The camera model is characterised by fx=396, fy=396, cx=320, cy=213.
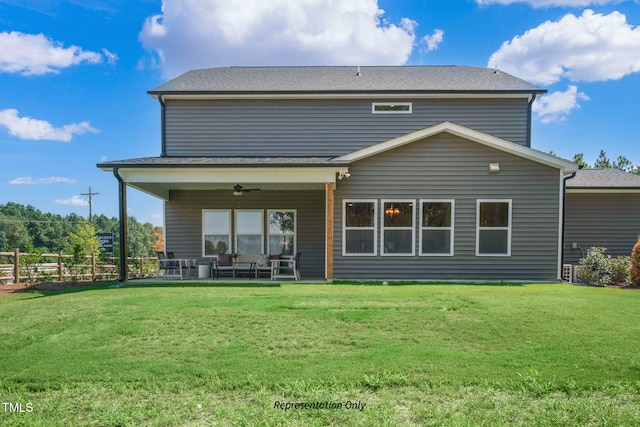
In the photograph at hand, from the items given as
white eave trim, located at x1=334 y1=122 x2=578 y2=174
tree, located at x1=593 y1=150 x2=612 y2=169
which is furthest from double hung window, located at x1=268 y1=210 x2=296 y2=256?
tree, located at x1=593 y1=150 x2=612 y2=169

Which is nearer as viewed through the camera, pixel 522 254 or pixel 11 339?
pixel 11 339

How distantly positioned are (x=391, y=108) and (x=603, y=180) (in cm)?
750

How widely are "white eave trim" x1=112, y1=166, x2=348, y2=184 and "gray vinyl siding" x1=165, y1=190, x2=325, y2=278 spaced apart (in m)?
2.63

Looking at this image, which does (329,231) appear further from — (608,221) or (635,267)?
(608,221)

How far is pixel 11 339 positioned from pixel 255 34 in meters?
13.2

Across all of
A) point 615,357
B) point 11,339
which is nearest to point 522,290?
point 615,357

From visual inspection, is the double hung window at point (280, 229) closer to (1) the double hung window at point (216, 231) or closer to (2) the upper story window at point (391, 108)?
(1) the double hung window at point (216, 231)

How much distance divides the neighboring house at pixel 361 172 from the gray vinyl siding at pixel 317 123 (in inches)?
1.5

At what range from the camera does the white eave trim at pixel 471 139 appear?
10602 millimetres

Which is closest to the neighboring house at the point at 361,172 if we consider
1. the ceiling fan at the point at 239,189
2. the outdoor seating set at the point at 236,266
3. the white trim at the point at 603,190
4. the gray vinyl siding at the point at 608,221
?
the ceiling fan at the point at 239,189

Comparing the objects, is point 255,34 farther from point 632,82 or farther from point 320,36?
point 632,82

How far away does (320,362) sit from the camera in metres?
4.64

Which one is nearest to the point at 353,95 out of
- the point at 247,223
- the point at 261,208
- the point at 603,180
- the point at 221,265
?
the point at 261,208

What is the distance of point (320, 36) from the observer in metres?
16.1
